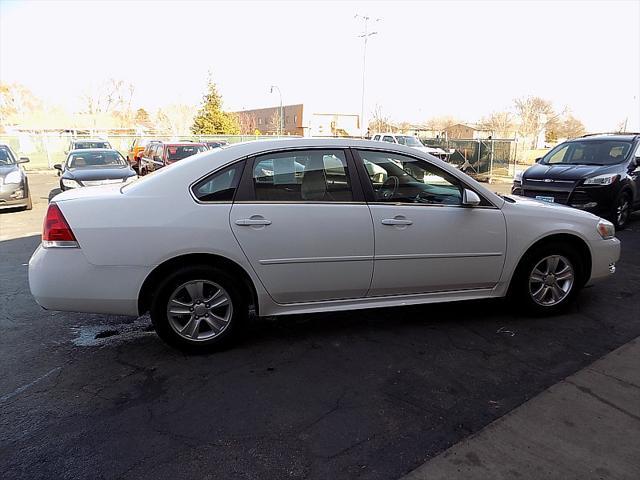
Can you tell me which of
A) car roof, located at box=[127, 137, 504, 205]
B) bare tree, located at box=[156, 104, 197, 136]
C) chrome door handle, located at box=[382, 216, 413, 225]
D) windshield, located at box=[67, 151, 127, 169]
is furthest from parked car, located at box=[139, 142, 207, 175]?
bare tree, located at box=[156, 104, 197, 136]

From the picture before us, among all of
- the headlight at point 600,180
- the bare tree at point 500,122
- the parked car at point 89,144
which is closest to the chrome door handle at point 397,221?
the headlight at point 600,180

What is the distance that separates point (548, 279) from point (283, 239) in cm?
261

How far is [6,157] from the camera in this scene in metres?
12.0

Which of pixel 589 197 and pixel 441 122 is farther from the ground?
pixel 441 122

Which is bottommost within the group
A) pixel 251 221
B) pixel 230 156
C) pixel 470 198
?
pixel 251 221

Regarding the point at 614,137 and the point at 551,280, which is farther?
the point at 614,137

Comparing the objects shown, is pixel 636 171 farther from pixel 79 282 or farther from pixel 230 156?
pixel 79 282

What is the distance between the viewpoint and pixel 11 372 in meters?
3.45

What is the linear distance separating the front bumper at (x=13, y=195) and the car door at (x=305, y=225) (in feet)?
32.2

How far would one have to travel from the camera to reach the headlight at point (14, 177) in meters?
10.9

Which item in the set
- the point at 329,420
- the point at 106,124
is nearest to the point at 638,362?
the point at 329,420

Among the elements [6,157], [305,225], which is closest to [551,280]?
[305,225]

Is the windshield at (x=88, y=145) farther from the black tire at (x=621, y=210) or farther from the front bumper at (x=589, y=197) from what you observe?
the black tire at (x=621, y=210)

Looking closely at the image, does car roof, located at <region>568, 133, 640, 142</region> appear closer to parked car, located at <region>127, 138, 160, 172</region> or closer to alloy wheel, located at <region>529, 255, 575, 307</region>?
alloy wheel, located at <region>529, 255, 575, 307</region>
